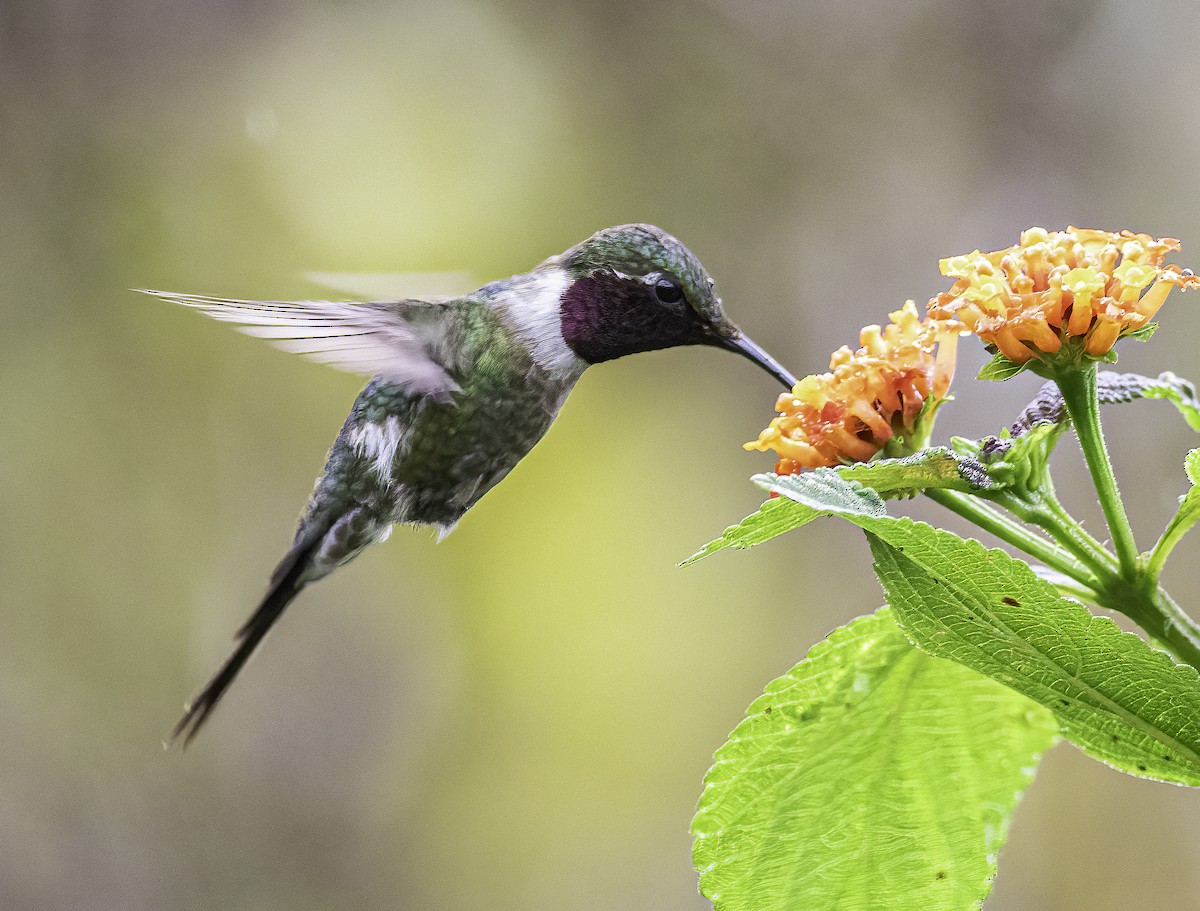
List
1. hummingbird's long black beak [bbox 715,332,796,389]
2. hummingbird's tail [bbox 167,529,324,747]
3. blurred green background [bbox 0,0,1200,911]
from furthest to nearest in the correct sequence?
blurred green background [bbox 0,0,1200,911]
hummingbird's tail [bbox 167,529,324,747]
hummingbird's long black beak [bbox 715,332,796,389]

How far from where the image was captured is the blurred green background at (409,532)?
2.74 m

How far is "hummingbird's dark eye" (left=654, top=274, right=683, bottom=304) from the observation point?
A: 1145mm

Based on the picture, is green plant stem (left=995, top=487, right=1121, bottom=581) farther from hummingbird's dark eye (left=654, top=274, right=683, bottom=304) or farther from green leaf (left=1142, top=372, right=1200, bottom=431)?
hummingbird's dark eye (left=654, top=274, right=683, bottom=304)

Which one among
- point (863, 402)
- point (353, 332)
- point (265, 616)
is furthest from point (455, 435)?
point (863, 402)

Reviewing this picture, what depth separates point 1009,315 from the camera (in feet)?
2.28

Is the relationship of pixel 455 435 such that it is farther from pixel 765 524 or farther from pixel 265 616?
pixel 765 524

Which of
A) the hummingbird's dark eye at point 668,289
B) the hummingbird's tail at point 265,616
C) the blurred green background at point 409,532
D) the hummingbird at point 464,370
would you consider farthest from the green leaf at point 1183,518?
the blurred green background at point 409,532

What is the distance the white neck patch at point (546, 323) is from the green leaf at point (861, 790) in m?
0.55

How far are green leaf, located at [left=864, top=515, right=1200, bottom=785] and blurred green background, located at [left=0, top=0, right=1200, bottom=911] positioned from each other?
2.08 metres

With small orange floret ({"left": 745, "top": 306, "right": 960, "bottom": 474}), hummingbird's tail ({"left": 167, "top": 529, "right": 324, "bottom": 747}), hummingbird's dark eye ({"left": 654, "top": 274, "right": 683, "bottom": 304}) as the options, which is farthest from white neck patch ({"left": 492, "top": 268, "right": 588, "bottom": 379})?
small orange floret ({"left": 745, "top": 306, "right": 960, "bottom": 474})

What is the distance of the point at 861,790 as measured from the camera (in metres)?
0.75

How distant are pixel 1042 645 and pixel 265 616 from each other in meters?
0.89

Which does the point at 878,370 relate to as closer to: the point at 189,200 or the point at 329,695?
the point at 329,695

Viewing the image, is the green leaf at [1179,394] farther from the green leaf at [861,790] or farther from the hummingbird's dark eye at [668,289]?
the hummingbird's dark eye at [668,289]
